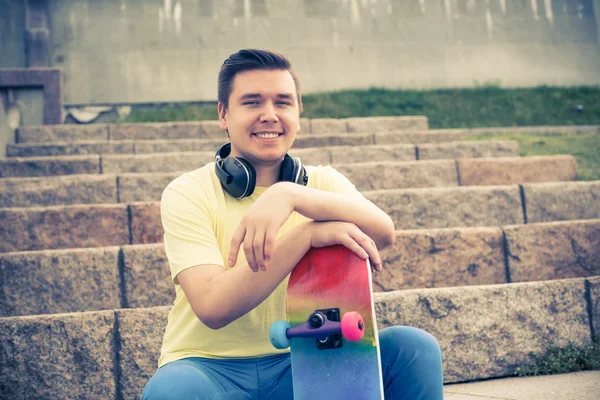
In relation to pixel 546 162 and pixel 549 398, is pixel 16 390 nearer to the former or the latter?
pixel 549 398

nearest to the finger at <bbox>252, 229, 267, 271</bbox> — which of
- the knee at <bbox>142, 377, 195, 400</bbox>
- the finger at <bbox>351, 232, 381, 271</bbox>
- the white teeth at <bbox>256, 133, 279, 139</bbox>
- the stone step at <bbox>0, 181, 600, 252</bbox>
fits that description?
the finger at <bbox>351, 232, 381, 271</bbox>

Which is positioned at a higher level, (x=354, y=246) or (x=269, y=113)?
(x=269, y=113)

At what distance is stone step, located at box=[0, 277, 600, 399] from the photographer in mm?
2367

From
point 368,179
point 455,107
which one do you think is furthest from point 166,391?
point 455,107

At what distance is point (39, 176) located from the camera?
183 inches

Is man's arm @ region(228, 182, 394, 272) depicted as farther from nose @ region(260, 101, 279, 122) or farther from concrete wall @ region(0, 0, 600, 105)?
concrete wall @ region(0, 0, 600, 105)

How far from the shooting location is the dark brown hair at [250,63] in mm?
1964

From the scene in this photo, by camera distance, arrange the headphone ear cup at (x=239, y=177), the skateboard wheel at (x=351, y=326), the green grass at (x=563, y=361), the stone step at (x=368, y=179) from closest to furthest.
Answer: the skateboard wheel at (x=351, y=326) → the headphone ear cup at (x=239, y=177) → the green grass at (x=563, y=361) → the stone step at (x=368, y=179)

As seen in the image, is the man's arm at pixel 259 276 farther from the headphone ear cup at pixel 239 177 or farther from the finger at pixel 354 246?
the headphone ear cup at pixel 239 177

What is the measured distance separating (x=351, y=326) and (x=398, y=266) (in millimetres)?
1691

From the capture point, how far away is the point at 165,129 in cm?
621

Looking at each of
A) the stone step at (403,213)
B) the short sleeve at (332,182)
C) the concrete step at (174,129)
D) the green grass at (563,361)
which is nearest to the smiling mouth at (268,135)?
the short sleeve at (332,182)

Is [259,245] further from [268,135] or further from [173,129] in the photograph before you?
[173,129]

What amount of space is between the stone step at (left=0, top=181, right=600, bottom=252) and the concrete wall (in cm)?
503
